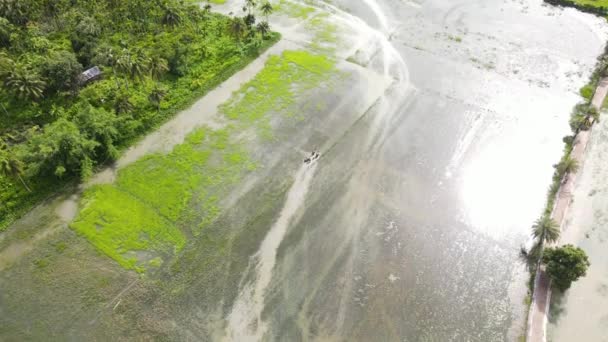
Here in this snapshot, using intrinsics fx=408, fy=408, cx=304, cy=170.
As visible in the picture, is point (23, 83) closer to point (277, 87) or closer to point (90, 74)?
point (90, 74)

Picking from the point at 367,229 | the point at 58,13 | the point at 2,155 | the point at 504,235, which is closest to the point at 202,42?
the point at 58,13

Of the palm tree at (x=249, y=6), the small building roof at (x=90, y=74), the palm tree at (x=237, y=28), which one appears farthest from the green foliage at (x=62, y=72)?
the palm tree at (x=249, y=6)

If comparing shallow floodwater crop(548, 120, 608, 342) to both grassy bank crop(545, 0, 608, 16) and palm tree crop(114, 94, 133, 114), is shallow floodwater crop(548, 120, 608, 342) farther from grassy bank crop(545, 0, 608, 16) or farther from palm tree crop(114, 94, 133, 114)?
palm tree crop(114, 94, 133, 114)

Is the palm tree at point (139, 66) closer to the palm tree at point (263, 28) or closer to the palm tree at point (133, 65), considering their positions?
the palm tree at point (133, 65)

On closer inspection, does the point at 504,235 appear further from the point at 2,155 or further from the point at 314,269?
the point at 2,155

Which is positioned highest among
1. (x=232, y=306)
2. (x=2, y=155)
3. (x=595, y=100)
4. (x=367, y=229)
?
(x=595, y=100)

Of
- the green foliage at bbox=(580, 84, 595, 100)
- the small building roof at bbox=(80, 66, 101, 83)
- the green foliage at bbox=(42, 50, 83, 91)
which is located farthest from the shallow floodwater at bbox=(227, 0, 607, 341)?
the green foliage at bbox=(42, 50, 83, 91)
